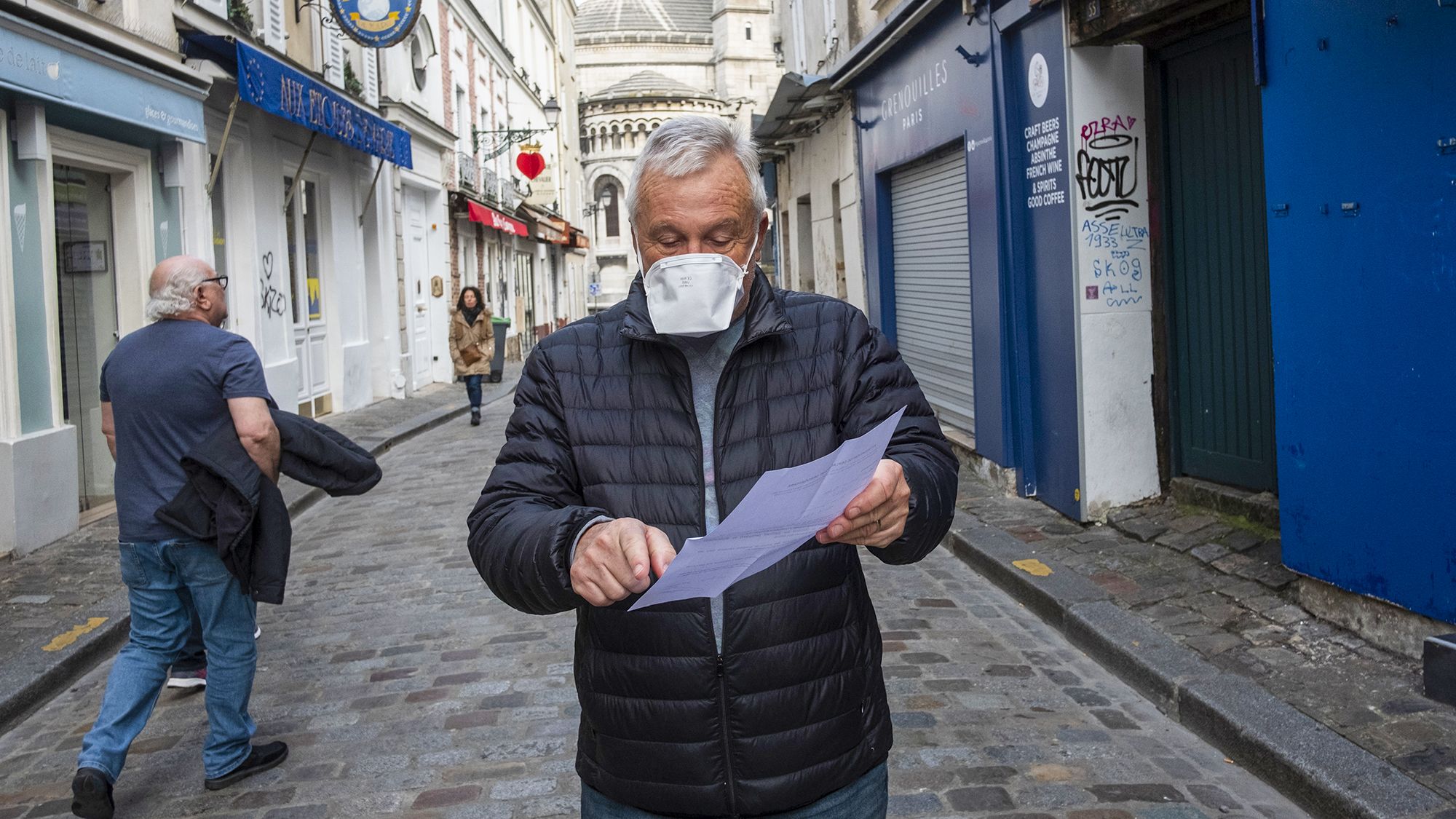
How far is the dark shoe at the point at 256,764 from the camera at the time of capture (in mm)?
4480

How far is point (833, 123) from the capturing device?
1673 cm

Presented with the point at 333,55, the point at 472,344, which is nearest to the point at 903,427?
the point at 472,344

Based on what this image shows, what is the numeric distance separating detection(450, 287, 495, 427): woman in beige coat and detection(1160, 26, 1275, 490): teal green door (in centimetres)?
987

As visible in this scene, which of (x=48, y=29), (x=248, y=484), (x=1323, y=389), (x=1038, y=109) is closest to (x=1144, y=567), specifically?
(x=1323, y=389)

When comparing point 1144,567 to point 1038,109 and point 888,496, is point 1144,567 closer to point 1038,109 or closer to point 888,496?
point 1038,109

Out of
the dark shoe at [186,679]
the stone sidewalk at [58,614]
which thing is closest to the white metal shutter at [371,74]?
the stone sidewalk at [58,614]

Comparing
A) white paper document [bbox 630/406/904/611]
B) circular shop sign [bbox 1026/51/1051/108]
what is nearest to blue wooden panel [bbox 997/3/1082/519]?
circular shop sign [bbox 1026/51/1051/108]

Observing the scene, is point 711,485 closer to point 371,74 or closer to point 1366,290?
point 1366,290

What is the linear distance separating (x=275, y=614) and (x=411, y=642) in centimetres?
114

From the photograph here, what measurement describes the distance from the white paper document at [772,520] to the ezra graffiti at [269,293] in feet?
44.5

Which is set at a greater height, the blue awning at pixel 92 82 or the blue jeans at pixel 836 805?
the blue awning at pixel 92 82

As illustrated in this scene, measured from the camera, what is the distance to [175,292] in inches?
173

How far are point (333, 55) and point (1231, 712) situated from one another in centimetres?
1496

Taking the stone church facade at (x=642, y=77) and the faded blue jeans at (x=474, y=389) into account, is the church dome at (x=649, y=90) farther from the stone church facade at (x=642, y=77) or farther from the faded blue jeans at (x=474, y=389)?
the faded blue jeans at (x=474, y=389)
